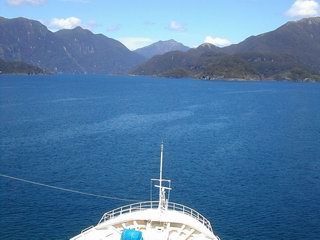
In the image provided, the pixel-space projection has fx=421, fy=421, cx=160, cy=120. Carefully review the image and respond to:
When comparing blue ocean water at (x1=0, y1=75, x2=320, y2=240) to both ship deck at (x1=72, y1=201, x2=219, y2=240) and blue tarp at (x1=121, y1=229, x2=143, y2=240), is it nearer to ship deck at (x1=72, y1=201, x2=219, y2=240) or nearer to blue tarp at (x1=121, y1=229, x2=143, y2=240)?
ship deck at (x1=72, y1=201, x2=219, y2=240)

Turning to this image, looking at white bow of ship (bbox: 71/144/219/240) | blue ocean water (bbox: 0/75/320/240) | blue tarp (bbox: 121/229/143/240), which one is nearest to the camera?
blue tarp (bbox: 121/229/143/240)

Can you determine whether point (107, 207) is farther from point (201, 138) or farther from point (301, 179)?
point (201, 138)

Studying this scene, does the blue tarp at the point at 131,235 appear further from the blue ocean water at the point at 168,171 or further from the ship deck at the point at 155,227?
the blue ocean water at the point at 168,171

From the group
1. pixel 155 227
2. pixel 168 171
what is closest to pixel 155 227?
pixel 155 227

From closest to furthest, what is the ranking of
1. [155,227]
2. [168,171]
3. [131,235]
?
1. [131,235]
2. [155,227]
3. [168,171]

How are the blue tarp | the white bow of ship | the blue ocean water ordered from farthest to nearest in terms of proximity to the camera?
the blue ocean water → the white bow of ship → the blue tarp

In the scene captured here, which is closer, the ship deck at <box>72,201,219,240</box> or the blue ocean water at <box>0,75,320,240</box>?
the ship deck at <box>72,201,219,240</box>

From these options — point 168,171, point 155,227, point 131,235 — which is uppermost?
point 131,235

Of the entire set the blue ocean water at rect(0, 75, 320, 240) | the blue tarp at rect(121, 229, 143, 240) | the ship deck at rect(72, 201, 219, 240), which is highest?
the blue tarp at rect(121, 229, 143, 240)

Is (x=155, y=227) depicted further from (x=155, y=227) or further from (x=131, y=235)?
(x=131, y=235)

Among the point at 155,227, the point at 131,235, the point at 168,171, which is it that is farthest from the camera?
the point at 168,171

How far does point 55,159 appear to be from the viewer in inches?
4129

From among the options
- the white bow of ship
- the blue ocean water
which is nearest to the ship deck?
the white bow of ship

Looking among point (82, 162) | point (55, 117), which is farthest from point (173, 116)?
point (82, 162)
